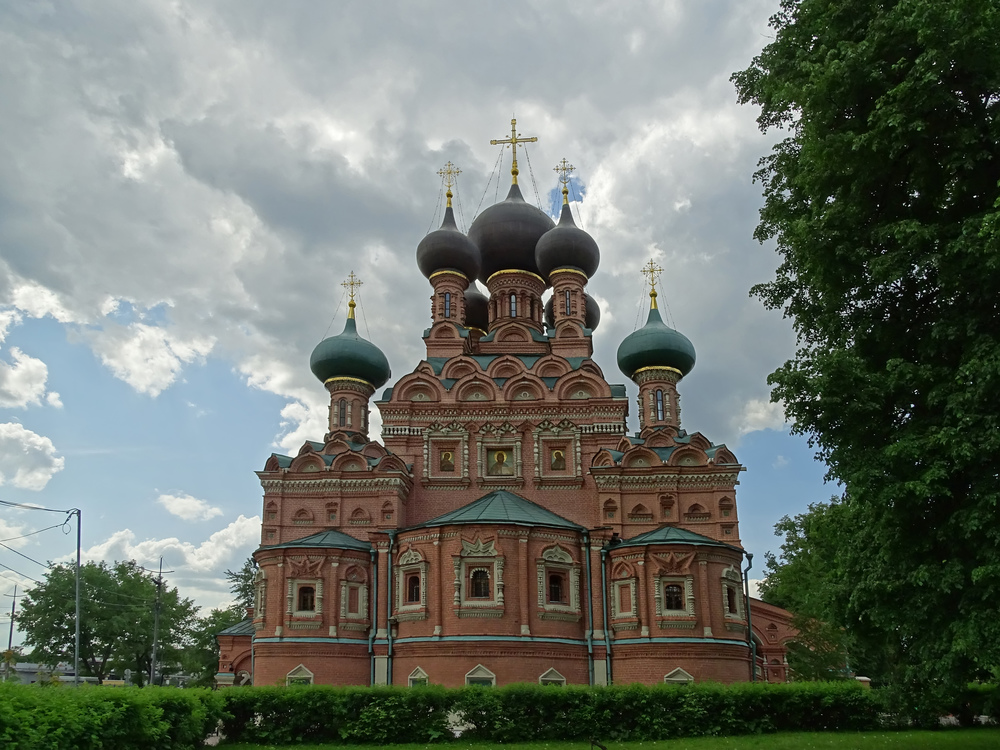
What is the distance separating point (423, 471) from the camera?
26.2m

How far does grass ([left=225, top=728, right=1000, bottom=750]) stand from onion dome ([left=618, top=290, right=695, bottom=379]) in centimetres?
1437

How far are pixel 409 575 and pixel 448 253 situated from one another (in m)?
11.7

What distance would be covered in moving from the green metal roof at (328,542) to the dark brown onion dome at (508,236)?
11.8m

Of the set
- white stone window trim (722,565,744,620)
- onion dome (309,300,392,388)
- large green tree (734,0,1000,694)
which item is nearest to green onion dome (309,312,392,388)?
onion dome (309,300,392,388)

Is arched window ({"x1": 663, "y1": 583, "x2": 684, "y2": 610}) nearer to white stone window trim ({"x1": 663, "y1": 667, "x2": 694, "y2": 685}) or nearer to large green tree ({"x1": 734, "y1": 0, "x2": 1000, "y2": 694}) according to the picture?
white stone window trim ({"x1": 663, "y1": 667, "x2": 694, "y2": 685})

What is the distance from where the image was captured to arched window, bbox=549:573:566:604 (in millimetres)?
22891

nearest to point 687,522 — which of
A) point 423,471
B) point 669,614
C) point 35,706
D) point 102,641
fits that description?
point 669,614

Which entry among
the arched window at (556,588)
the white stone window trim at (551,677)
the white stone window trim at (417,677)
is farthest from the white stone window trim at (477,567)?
the white stone window trim at (551,677)

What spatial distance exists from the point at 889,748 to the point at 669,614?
8.92 metres

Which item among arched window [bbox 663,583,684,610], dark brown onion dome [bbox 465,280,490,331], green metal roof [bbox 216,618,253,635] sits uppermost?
dark brown onion dome [bbox 465,280,490,331]

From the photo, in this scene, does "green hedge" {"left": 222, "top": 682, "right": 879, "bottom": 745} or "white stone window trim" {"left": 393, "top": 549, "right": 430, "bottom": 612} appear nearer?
"green hedge" {"left": 222, "top": 682, "right": 879, "bottom": 745}

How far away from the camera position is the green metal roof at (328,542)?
23484 millimetres

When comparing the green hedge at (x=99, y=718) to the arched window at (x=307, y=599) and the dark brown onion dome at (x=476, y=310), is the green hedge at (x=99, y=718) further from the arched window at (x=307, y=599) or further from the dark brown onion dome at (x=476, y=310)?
the dark brown onion dome at (x=476, y=310)

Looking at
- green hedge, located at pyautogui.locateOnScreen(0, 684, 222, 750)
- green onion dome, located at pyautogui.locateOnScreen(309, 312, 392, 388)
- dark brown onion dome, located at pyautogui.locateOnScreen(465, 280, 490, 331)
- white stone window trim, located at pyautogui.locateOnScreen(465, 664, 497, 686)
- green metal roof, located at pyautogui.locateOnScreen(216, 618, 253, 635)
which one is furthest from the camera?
dark brown onion dome, located at pyautogui.locateOnScreen(465, 280, 490, 331)
